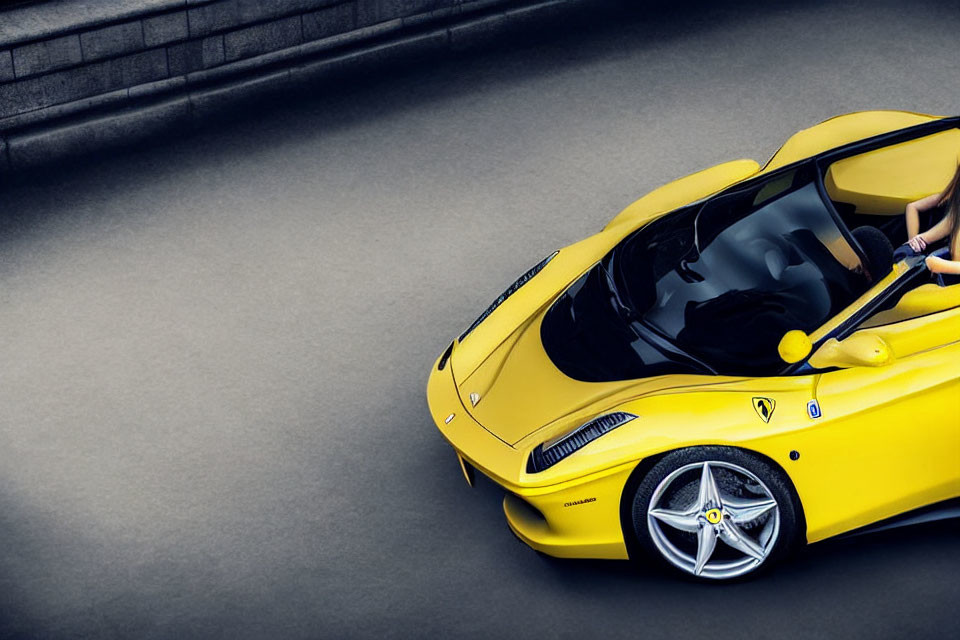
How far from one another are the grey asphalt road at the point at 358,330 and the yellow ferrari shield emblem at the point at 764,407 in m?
0.76

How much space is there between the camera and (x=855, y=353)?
481 cm

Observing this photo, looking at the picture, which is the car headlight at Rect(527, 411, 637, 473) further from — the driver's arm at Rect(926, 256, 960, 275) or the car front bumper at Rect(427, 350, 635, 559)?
the driver's arm at Rect(926, 256, 960, 275)

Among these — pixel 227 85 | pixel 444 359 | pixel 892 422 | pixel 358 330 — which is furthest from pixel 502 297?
pixel 227 85

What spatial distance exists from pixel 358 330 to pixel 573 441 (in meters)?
2.15

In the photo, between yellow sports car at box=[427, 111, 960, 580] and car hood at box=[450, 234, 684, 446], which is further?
car hood at box=[450, 234, 684, 446]

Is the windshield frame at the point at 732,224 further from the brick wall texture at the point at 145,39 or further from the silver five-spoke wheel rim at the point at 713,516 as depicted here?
Answer: the brick wall texture at the point at 145,39

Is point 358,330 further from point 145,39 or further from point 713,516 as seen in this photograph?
point 145,39

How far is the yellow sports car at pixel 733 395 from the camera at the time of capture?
15.9 ft

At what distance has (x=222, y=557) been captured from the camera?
556cm

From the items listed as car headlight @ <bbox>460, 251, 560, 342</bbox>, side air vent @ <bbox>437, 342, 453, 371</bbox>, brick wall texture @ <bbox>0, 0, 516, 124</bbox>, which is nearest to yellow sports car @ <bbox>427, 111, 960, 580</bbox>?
side air vent @ <bbox>437, 342, 453, 371</bbox>

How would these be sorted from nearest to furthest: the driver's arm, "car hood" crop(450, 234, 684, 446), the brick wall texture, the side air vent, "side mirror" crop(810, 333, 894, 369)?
"side mirror" crop(810, 333, 894, 369) → the driver's arm → "car hood" crop(450, 234, 684, 446) → the side air vent → the brick wall texture

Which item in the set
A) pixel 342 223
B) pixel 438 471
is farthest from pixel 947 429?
pixel 342 223

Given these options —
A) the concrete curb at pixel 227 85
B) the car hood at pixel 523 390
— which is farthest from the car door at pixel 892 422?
the concrete curb at pixel 227 85

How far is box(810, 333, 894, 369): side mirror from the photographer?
477cm
